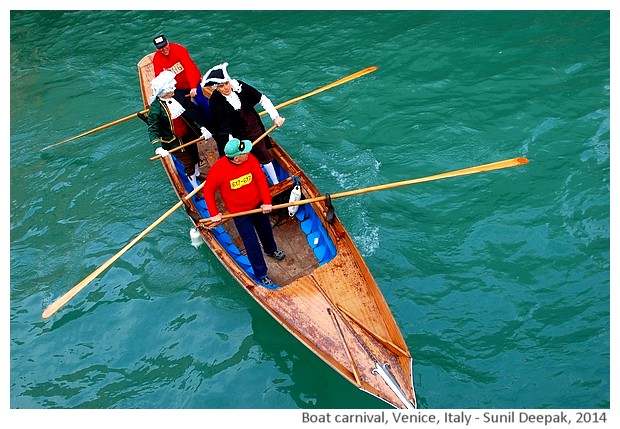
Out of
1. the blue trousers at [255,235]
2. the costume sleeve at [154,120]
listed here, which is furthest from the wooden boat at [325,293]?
the costume sleeve at [154,120]

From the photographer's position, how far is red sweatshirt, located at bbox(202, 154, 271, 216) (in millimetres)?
7074

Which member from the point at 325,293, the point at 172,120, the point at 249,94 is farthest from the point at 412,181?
the point at 172,120

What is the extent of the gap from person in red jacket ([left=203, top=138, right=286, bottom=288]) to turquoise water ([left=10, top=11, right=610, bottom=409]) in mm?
1070

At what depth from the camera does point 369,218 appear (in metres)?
9.12

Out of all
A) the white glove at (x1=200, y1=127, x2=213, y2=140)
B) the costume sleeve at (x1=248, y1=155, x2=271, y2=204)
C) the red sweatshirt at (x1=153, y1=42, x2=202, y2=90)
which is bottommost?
the costume sleeve at (x1=248, y1=155, x2=271, y2=204)

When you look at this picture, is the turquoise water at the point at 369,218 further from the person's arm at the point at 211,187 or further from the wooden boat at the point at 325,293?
the person's arm at the point at 211,187

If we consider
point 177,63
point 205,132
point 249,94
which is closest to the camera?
point 249,94

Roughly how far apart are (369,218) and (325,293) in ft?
7.38

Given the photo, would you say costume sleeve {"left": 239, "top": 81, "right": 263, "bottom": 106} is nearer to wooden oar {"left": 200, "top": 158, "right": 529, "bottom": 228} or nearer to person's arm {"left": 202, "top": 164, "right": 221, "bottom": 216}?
person's arm {"left": 202, "top": 164, "right": 221, "bottom": 216}

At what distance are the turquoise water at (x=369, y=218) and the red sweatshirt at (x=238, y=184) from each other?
1701mm

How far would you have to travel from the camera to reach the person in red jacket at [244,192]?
22.9 feet

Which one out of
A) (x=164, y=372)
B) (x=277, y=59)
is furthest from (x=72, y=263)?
(x=277, y=59)

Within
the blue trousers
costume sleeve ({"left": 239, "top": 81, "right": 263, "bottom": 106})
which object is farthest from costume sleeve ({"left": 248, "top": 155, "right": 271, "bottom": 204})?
costume sleeve ({"left": 239, "top": 81, "right": 263, "bottom": 106})

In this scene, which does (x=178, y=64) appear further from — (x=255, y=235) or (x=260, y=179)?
(x=255, y=235)
